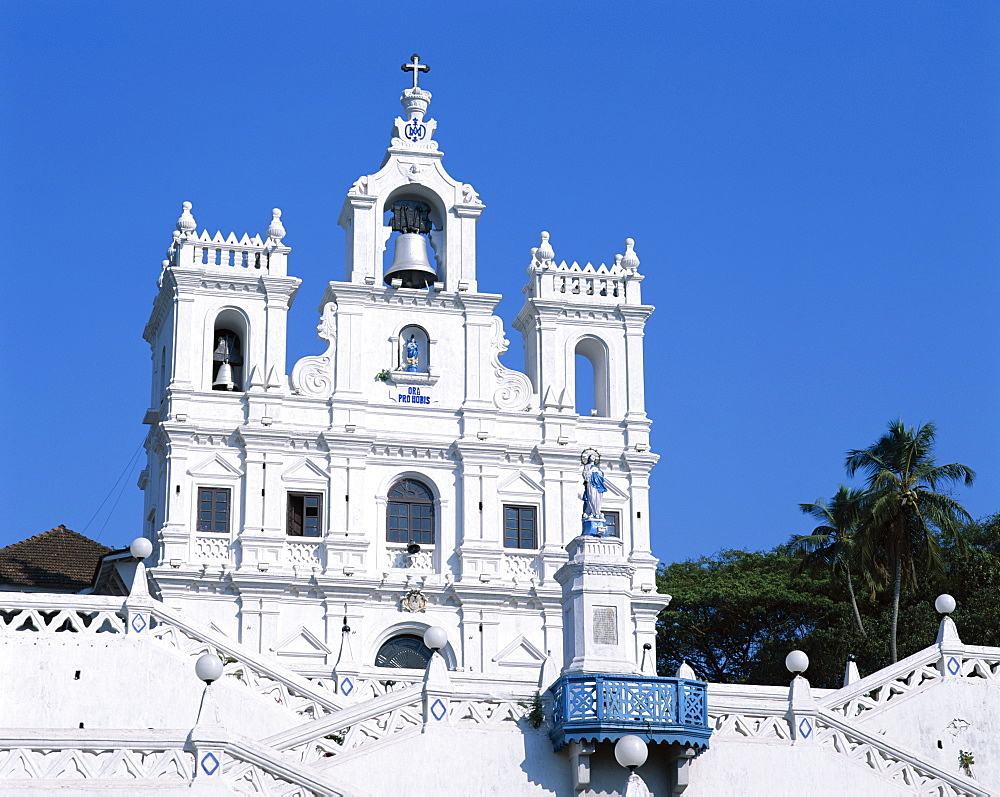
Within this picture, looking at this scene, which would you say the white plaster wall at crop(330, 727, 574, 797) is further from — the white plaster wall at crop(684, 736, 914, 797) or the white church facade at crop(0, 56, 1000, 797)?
the white plaster wall at crop(684, 736, 914, 797)

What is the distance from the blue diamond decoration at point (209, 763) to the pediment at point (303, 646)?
17.1 metres

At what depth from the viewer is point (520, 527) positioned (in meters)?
47.8

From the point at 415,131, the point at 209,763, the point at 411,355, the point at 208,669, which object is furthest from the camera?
the point at 415,131

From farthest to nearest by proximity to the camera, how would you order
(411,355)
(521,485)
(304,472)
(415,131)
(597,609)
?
(415,131)
(411,355)
(521,485)
(304,472)
(597,609)

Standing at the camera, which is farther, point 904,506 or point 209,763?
point 904,506

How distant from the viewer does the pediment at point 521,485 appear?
4797 centimetres

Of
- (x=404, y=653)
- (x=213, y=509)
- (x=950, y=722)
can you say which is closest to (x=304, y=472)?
(x=213, y=509)

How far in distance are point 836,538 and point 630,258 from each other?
11.5 metres

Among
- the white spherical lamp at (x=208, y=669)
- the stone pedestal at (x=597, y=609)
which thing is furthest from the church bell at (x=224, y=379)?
the white spherical lamp at (x=208, y=669)

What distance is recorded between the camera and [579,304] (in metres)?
49.8

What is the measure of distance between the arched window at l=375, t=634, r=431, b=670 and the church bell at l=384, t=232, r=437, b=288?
9.99 meters

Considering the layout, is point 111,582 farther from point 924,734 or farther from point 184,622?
point 924,734

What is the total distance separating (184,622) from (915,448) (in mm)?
23450

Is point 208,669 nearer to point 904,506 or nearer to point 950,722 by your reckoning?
point 950,722
